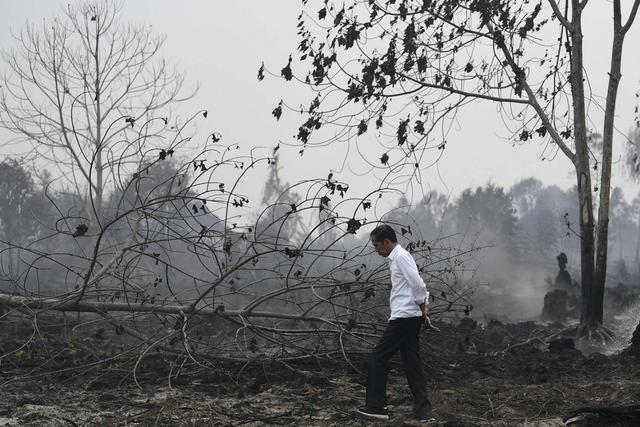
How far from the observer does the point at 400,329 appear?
543 cm

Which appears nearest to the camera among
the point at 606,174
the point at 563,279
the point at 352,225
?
the point at 352,225

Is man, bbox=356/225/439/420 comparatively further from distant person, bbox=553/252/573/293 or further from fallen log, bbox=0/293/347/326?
distant person, bbox=553/252/573/293

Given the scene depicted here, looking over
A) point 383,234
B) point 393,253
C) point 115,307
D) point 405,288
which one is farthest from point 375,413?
point 115,307

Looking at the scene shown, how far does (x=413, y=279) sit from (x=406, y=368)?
78cm

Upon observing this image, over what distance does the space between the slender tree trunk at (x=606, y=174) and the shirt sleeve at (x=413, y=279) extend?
6.79m

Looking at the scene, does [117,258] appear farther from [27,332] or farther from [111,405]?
[27,332]

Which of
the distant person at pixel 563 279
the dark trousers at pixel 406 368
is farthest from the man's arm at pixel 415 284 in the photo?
the distant person at pixel 563 279

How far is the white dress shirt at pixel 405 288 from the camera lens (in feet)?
17.5

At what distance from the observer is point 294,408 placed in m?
5.80

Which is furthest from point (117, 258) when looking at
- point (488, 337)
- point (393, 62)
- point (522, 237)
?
point (522, 237)

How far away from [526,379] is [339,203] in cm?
326

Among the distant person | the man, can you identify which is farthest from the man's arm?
the distant person

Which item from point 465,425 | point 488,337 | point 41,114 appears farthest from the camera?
point 41,114

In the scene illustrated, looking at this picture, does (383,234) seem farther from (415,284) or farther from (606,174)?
(606,174)
